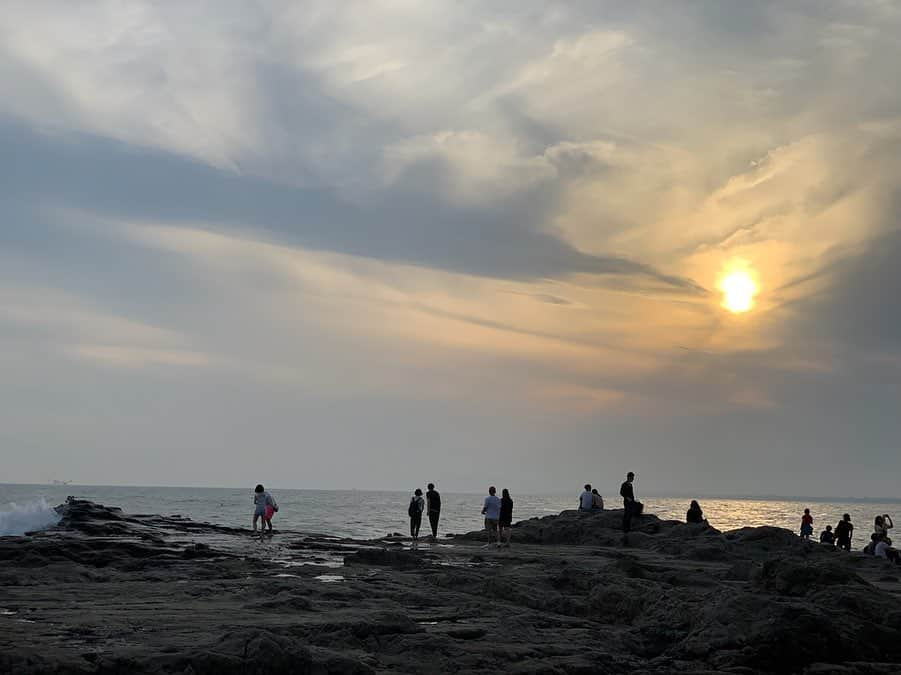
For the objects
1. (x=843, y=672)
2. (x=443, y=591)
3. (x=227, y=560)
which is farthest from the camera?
(x=227, y=560)

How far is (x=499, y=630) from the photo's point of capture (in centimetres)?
1179

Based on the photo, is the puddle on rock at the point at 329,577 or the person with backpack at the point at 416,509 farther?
the person with backpack at the point at 416,509

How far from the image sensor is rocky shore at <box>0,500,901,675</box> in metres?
9.45

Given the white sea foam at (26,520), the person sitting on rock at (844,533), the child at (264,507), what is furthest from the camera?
the white sea foam at (26,520)

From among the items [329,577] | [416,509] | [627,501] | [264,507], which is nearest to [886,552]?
[627,501]

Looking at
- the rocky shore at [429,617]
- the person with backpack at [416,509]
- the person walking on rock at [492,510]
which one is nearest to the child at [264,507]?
the person with backpack at [416,509]

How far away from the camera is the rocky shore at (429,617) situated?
945 centimetres

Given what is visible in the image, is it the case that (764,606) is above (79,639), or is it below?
above

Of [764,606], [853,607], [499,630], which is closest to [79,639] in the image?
[499,630]

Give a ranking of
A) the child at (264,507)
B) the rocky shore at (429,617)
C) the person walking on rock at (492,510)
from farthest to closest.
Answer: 1. the child at (264,507)
2. the person walking on rock at (492,510)
3. the rocky shore at (429,617)

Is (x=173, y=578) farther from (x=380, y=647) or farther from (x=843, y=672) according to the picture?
(x=843, y=672)

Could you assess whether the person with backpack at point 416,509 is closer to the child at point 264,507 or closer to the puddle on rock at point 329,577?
the child at point 264,507

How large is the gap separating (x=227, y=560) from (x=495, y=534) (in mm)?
15535

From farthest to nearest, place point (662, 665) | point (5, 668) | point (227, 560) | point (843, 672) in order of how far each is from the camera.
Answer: point (227, 560)
point (662, 665)
point (843, 672)
point (5, 668)
